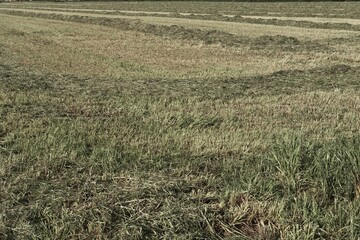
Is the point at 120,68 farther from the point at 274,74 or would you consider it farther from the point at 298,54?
the point at 298,54

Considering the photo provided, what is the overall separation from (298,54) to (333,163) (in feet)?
44.9

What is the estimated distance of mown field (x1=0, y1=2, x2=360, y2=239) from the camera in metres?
4.33

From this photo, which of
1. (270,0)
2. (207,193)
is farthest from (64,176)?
(270,0)

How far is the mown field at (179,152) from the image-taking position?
4332 millimetres

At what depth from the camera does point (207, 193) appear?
16.3 ft

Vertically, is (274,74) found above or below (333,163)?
below

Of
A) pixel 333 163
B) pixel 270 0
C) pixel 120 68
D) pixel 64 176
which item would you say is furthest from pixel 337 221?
pixel 270 0

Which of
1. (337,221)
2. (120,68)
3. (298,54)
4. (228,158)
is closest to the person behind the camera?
(337,221)

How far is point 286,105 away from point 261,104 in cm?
50

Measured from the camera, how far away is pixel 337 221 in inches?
169

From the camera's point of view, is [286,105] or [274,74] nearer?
[286,105]

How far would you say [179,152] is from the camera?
6.37 m

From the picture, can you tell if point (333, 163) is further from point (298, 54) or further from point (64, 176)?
point (298, 54)

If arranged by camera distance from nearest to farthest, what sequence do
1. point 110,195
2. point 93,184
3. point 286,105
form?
point 110,195, point 93,184, point 286,105
